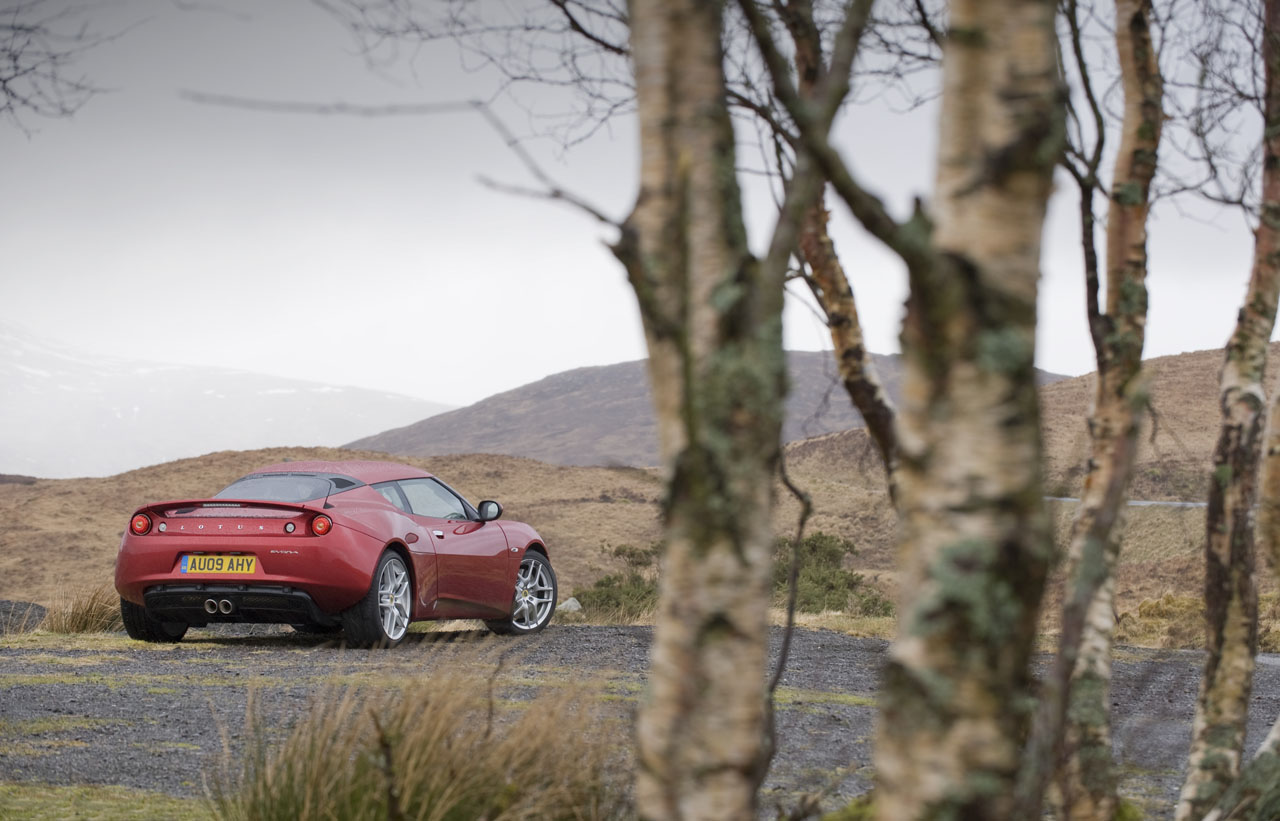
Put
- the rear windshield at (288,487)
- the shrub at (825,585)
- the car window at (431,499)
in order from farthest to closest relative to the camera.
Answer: the shrub at (825,585), the car window at (431,499), the rear windshield at (288,487)

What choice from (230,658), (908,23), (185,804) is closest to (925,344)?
(185,804)

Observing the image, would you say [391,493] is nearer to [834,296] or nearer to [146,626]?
[146,626]

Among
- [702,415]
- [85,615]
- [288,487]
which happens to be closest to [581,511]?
[85,615]

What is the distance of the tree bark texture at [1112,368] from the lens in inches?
137

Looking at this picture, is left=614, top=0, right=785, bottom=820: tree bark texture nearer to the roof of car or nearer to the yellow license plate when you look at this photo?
the yellow license plate

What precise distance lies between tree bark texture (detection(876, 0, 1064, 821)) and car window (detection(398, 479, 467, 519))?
325 inches

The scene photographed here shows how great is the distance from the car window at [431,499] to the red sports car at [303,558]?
0.02 m

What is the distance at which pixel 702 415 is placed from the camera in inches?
86.1

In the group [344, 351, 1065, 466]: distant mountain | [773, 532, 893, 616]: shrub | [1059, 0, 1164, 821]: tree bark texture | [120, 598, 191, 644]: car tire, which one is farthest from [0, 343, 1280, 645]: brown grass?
[344, 351, 1065, 466]: distant mountain

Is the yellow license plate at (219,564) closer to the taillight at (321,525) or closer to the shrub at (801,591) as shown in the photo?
the taillight at (321,525)

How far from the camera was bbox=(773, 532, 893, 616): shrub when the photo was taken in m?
18.5

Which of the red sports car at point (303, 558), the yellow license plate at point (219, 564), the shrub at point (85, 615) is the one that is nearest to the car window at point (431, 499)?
the red sports car at point (303, 558)

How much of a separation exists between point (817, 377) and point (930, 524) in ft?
381

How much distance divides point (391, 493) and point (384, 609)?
1.02m
